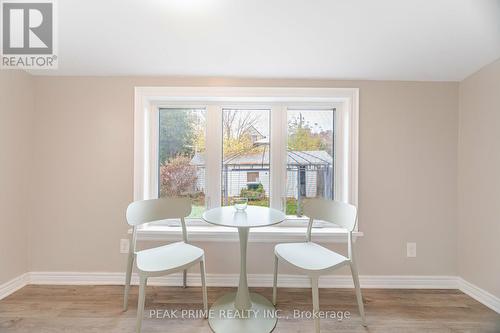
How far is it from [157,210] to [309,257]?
1.20 metres

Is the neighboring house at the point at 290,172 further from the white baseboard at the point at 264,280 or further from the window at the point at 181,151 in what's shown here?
the white baseboard at the point at 264,280

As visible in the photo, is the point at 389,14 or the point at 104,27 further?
the point at 104,27

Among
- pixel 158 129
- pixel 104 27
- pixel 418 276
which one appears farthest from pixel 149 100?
pixel 418 276

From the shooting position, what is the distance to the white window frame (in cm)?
201

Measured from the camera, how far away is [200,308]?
5.66 ft

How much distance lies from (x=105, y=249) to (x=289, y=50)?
2198 mm

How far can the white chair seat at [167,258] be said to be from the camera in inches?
56.9

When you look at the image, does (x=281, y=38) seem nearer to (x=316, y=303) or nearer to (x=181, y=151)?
(x=181, y=151)

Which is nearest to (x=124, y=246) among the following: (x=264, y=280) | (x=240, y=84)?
(x=264, y=280)

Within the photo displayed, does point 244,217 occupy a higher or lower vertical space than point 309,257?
higher

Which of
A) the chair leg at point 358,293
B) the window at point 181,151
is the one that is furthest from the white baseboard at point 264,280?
the window at point 181,151

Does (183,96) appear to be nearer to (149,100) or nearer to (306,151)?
(149,100)

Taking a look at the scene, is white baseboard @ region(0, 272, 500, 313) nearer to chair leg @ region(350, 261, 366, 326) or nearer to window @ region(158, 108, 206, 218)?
chair leg @ region(350, 261, 366, 326)

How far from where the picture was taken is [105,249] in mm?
2016
